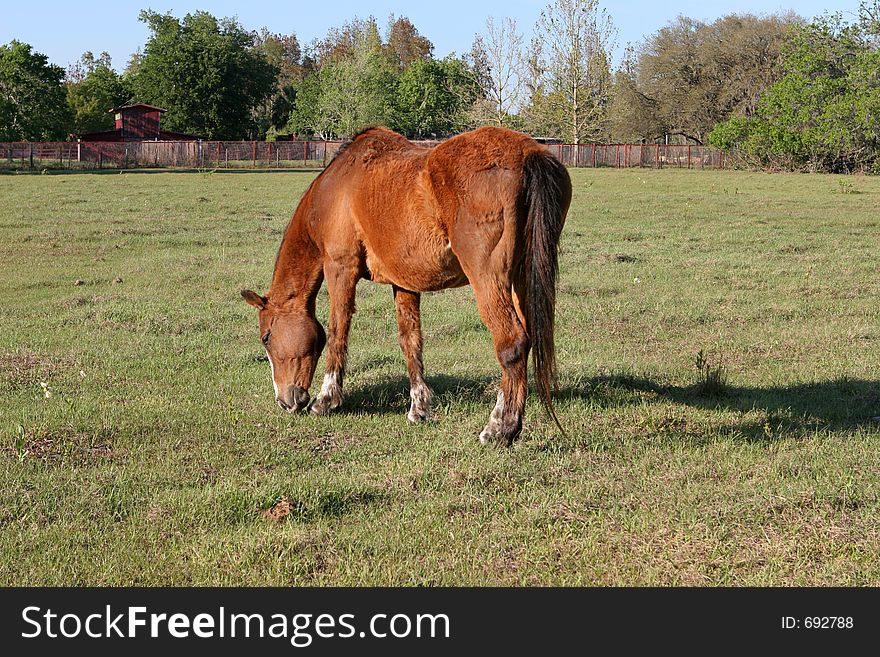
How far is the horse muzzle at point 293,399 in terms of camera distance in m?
6.15

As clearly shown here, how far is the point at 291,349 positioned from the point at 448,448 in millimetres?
1479

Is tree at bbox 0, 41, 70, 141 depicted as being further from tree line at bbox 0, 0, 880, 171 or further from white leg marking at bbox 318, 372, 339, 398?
white leg marking at bbox 318, 372, 339, 398

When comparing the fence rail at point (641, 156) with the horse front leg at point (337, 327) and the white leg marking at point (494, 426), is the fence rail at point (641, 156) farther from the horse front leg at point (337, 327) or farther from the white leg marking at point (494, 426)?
the white leg marking at point (494, 426)

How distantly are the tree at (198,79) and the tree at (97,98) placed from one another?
5.12 meters

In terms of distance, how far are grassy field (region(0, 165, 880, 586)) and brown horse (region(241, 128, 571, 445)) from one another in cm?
41

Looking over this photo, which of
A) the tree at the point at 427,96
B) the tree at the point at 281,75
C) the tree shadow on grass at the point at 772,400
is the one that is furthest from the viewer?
the tree at the point at 281,75

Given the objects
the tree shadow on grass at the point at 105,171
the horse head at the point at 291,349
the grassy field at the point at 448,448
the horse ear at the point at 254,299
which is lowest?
the grassy field at the point at 448,448

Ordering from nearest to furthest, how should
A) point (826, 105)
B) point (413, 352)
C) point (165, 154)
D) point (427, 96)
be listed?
point (413, 352)
point (826, 105)
point (165, 154)
point (427, 96)

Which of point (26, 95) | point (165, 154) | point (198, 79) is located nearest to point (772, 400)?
point (165, 154)

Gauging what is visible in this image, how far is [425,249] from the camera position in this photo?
18.2ft

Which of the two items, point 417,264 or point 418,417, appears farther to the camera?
point 418,417

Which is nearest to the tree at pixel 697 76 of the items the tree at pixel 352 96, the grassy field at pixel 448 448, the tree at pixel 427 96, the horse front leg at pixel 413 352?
the tree at pixel 427 96

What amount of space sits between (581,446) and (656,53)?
73.1m

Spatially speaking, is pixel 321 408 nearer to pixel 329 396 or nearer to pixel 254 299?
pixel 329 396
